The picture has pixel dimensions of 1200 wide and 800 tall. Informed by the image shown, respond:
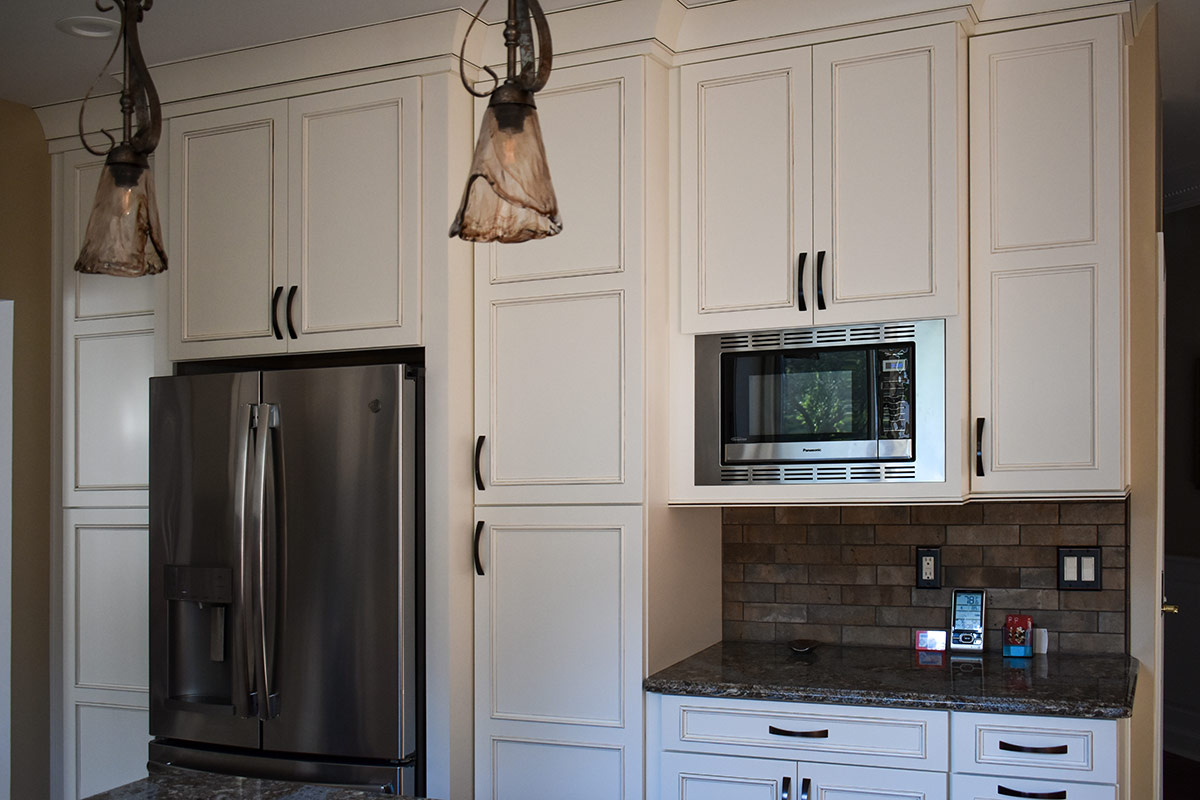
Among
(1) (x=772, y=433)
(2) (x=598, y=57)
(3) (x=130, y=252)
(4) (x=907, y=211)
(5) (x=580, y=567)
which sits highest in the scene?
(2) (x=598, y=57)

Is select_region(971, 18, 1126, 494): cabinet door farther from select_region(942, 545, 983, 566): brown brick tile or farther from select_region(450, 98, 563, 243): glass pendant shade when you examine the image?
select_region(450, 98, 563, 243): glass pendant shade

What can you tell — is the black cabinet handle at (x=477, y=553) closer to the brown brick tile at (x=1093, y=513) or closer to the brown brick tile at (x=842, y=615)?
the brown brick tile at (x=842, y=615)

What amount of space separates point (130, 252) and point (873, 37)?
1.88 meters

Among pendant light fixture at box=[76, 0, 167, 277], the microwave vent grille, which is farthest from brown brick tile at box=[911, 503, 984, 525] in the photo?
pendant light fixture at box=[76, 0, 167, 277]

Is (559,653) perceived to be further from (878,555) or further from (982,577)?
(982,577)

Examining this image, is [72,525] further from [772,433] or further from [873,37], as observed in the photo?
[873,37]

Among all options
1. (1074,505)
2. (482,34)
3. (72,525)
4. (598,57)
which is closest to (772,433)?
(1074,505)

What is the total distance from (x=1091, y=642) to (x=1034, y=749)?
675mm

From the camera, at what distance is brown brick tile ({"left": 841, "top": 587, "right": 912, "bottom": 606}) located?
3252 mm

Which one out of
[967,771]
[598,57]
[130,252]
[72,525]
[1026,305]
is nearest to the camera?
[130,252]

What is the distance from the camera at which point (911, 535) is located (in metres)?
3.25

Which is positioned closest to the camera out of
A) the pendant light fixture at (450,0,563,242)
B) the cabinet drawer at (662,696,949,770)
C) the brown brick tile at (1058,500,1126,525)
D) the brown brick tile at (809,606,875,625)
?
the pendant light fixture at (450,0,563,242)

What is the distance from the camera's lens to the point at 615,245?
9.64ft

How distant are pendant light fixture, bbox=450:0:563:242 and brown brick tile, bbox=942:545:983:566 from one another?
2.07m
